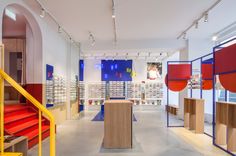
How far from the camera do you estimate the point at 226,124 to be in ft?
15.5

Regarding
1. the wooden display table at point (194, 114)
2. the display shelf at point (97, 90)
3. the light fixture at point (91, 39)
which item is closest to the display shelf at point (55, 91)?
the light fixture at point (91, 39)

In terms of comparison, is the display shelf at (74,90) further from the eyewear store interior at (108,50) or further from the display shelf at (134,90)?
the display shelf at (134,90)

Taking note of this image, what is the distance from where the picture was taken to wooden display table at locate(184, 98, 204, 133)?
21.3ft

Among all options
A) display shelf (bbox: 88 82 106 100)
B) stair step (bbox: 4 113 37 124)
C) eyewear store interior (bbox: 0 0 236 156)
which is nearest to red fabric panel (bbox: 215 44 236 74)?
eyewear store interior (bbox: 0 0 236 156)

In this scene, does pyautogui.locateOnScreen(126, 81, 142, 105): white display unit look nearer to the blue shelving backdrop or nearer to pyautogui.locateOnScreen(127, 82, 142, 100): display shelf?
pyautogui.locateOnScreen(127, 82, 142, 100): display shelf

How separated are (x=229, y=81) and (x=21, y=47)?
7.19m

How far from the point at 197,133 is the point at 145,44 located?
457 centimetres

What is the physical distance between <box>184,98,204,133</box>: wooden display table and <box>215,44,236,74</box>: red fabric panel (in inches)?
74.8

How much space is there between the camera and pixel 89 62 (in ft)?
43.4

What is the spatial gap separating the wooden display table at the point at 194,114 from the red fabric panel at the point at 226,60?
1.90m

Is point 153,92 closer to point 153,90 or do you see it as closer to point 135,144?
point 153,90

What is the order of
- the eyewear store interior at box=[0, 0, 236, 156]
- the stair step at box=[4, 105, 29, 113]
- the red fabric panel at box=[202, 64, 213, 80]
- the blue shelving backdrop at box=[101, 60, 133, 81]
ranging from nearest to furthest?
the eyewear store interior at box=[0, 0, 236, 156] < the stair step at box=[4, 105, 29, 113] < the red fabric panel at box=[202, 64, 213, 80] < the blue shelving backdrop at box=[101, 60, 133, 81]

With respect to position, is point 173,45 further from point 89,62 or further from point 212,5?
point 89,62

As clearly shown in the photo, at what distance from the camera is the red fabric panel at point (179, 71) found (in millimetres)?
7492
